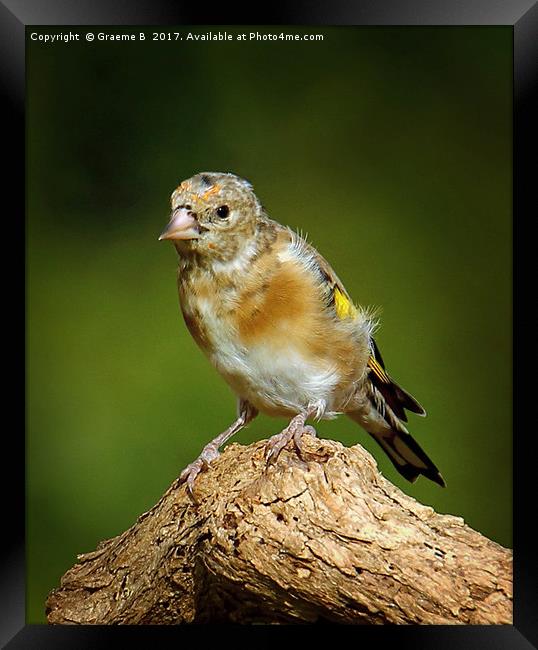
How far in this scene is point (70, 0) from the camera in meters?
2.19

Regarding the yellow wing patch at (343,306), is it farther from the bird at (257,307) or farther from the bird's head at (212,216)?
the bird's head at (212,216)

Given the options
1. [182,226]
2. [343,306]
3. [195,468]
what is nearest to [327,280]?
[343,306]

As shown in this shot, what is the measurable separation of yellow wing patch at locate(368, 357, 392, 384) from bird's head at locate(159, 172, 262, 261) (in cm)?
55

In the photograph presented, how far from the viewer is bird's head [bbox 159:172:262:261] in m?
2.50

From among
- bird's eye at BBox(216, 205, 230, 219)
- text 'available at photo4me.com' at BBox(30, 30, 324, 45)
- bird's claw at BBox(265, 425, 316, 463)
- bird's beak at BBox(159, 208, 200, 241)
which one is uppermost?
text 'available at photo4me.com' at BBox(30, 30, 324, 45)

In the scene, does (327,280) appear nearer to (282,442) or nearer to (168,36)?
(282,442)

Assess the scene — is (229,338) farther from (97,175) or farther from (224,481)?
(97,175)

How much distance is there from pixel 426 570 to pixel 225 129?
1.53 metres

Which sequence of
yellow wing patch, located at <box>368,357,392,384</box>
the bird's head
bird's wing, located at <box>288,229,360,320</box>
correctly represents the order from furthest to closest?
1. yellow wing patch, located at <box>368,357,392,384</box>
2. bird's wing, located at <box>288,229,360,320</box>
3. the bird's head

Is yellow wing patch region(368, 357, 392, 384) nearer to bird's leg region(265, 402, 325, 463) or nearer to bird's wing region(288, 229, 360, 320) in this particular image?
bird's wing region(288, 229, 360, 320)

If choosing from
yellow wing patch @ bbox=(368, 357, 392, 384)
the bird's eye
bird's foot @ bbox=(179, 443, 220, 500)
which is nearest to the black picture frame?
bird's foot @ bbox=(179, 443, 220, 500)

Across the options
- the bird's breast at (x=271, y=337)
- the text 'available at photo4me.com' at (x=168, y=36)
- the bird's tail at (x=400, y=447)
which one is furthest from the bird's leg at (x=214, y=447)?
the text 'available at photo4me.com' at (x=168, y=36)

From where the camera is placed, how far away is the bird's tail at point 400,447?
288cm

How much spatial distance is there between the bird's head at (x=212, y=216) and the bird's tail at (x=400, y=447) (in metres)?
0.71
